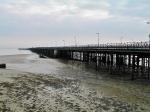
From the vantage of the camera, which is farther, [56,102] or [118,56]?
[118,56]

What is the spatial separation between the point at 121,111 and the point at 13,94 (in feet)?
28.6

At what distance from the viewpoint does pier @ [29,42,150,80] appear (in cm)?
4625

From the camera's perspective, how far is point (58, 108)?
19969 millimetres

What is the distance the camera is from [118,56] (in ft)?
210

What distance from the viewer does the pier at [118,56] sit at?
4625 cm

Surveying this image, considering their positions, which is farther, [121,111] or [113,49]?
[113,49]

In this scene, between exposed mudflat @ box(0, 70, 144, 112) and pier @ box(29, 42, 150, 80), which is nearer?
exposed mudflat @ box(0, 70, 144, 112)

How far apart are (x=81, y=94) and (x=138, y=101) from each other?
194 inches

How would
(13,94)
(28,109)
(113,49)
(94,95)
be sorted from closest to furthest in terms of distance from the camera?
(28,109), (13,94), (94,95), (113,49)

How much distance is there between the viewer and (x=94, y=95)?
26031mm

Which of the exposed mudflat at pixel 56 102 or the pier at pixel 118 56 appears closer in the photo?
the exposed mudflat at pixel 56 102

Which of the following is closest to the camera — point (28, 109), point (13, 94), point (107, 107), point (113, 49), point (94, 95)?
point (28, 109)

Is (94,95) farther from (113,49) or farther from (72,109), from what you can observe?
(113,49)

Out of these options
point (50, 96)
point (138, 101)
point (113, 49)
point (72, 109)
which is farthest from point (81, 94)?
point (113, 49)
